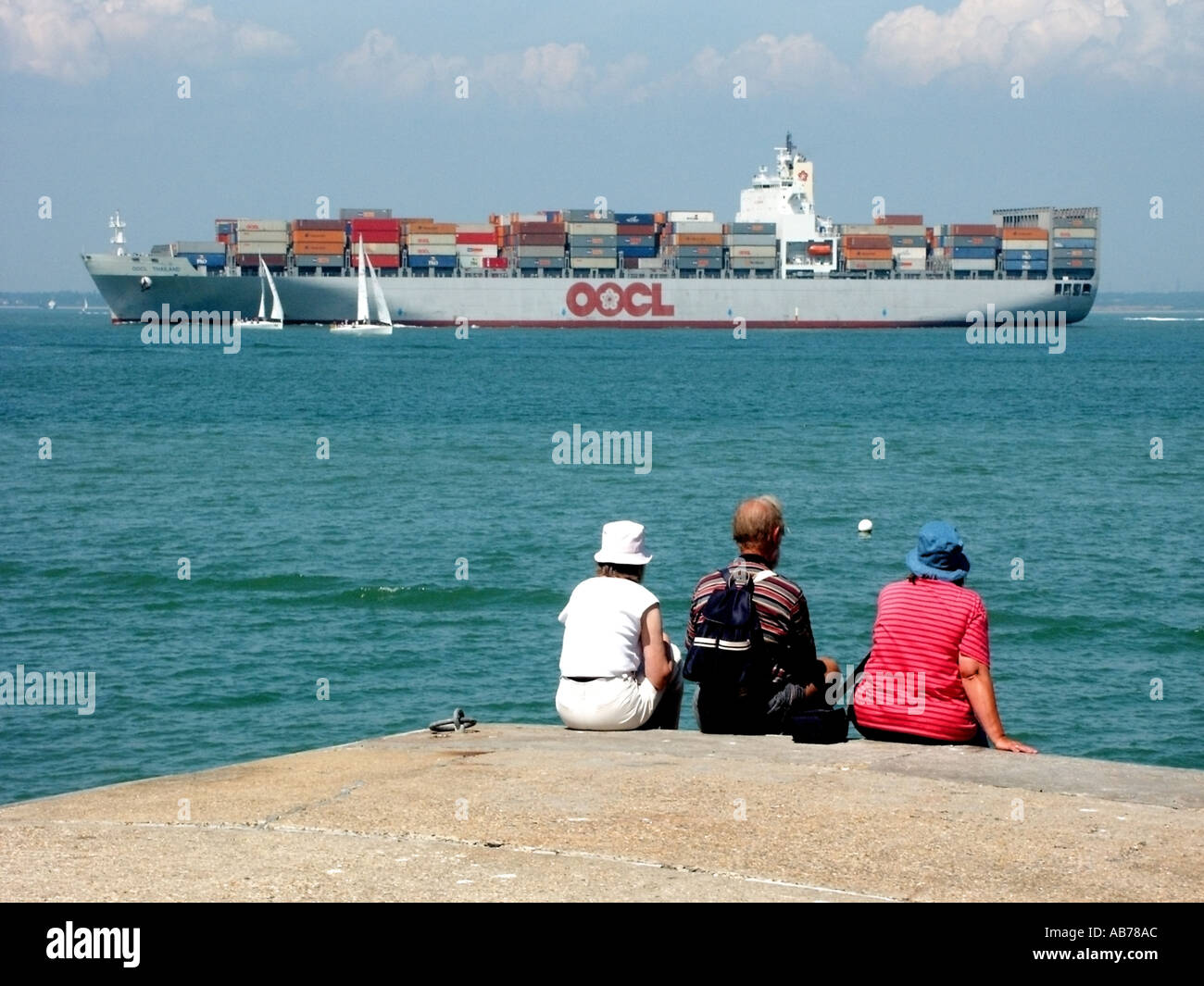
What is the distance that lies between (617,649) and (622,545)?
35 cm

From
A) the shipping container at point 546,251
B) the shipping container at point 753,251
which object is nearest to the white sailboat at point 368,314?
the shipping container at point 546,251

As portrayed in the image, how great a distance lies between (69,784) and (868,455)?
68.8ft

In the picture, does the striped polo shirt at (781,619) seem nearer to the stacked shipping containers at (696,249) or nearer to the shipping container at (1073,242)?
the stacked shipping containers at (696,249)

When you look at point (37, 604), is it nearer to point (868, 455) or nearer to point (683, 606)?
point (683, 606)

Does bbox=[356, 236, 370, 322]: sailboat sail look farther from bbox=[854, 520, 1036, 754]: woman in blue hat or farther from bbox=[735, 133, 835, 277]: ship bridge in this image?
bbox=[854, 520, 1036, 754]: woman in blue hat

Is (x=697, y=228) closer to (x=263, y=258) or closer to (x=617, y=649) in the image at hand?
(x=263, y=258)

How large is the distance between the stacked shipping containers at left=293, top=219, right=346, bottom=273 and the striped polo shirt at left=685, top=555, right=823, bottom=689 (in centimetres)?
8218

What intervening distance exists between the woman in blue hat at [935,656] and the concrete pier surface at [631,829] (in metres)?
0.17

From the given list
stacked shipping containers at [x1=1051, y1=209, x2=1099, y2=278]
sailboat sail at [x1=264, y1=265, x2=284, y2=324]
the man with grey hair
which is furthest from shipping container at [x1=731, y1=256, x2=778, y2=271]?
the man with grey hair

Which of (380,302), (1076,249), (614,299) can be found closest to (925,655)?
(380,302)

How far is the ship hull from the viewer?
85188mm

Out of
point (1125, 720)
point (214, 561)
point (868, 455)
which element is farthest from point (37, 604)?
point (868, 455)

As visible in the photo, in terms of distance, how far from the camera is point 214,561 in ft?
55.1

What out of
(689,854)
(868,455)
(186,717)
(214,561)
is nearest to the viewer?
(689,854)
